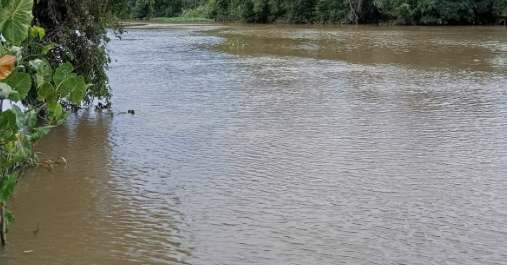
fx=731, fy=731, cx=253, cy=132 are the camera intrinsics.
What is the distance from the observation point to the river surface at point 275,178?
6.10m

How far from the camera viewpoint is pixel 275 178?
8.33 m

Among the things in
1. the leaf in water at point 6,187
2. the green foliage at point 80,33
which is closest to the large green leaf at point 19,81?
the leaf in water at point 6,187

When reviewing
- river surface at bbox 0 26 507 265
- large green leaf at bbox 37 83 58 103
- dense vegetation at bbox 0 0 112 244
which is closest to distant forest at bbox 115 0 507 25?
river surface at bbox 0 26 507 265

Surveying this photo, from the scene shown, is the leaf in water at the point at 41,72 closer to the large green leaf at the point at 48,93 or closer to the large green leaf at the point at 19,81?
the large green leaf at the point at 48,93

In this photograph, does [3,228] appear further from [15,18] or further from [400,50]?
[400,50]

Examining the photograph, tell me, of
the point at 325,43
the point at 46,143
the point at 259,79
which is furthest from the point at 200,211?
the point at 325,43

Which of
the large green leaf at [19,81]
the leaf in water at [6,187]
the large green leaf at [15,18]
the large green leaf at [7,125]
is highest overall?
the large green leaf at [15,18]

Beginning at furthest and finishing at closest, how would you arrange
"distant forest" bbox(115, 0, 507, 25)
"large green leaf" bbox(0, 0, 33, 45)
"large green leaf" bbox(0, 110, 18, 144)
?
1. "distant forest" bbox(115, 0, 507, 25)
2. "large green leaf" bbox(0, 110, 18, 144)
3. "large green leaf" bbox(0, 0, 33, 45)

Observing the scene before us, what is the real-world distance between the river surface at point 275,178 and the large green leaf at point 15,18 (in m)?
2.05

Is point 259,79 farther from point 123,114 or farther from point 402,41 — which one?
point 402,41

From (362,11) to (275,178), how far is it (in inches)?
1776

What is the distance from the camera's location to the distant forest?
47.5 m

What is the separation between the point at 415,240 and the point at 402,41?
998 inches

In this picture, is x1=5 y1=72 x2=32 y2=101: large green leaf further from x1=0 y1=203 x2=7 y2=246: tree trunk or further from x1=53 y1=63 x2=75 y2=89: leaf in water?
x1=0 y1=203 x2=7 y2=246: tree trunk
